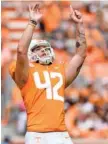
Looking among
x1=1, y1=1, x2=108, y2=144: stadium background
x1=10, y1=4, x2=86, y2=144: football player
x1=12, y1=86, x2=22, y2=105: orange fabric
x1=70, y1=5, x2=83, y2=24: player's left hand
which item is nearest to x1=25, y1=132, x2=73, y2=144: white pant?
x1=10, y1=4, x2=86, y2=144: football player

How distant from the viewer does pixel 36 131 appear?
5.26 m

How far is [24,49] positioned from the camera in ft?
17.1

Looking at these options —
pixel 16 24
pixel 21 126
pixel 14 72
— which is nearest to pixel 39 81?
pixel 14 72

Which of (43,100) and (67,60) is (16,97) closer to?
(67,60)

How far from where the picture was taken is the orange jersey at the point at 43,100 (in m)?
5.27

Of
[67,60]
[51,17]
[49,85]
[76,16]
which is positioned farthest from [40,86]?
[51,17]

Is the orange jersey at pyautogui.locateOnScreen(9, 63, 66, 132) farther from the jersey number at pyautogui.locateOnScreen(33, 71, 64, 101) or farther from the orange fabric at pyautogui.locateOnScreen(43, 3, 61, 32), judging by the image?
the orange fabric at pyautogui.locateOnScreen(43, 3, 61, 32)

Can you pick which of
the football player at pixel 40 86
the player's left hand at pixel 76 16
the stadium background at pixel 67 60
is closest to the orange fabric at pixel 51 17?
the stadium background at pixel 67 60

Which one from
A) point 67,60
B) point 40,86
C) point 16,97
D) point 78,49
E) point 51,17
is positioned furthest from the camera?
point 51,17

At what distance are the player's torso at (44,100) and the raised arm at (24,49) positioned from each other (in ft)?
0.24

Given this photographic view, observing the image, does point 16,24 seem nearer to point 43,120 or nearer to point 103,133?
point 103,133

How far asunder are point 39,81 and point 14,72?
0.22 m

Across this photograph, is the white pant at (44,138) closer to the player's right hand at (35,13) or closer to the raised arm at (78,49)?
the raised arm at (78,49)

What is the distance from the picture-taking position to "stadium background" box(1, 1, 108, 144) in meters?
10.6
